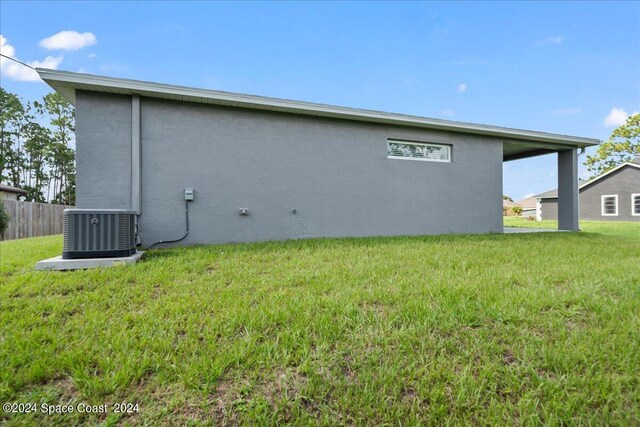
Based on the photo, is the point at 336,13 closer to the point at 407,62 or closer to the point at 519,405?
the point at 407,62

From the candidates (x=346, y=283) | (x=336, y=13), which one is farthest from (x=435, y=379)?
(x=336, y=13)

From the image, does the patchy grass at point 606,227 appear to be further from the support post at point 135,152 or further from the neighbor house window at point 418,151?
the support post at point 135,152

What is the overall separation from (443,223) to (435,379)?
248 inches

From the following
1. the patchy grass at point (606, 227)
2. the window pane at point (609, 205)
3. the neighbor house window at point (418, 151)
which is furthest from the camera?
the window pane at point (609, 205)

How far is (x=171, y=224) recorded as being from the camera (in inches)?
206

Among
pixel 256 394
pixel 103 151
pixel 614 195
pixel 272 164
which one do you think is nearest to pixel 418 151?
pixel 272 164

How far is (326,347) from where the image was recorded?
1692 millimetres

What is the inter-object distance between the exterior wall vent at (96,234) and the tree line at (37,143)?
22.7 m

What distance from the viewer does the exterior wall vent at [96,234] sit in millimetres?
3453

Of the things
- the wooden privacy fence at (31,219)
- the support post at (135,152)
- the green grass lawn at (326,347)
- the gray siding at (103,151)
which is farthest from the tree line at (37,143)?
the green grass lawn at (326,347)

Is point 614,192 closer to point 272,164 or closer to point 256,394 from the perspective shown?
point 272,164

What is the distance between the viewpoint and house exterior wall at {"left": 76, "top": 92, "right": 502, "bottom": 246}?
192 inches

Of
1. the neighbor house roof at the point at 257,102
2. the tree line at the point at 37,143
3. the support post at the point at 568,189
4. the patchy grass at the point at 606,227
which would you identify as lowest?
the patchy grass at the point at 606,227

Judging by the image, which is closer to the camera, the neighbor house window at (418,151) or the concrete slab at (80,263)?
the concrete slab at (80,263)
